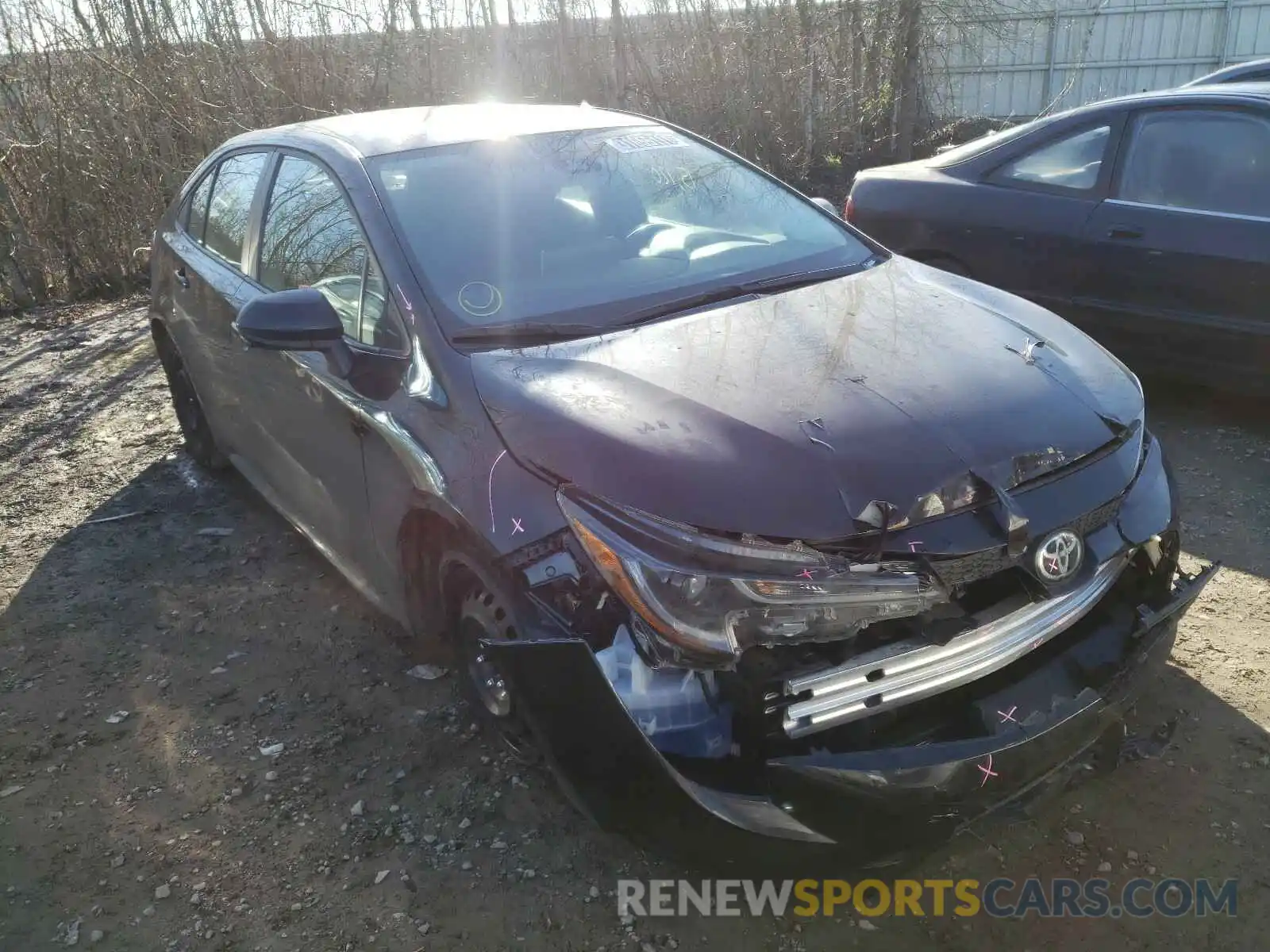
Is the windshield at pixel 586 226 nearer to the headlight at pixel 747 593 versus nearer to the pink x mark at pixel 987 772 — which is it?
the headlight at pixel 747 593

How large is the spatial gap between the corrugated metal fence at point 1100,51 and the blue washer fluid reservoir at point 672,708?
13.3m

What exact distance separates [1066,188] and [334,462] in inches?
148

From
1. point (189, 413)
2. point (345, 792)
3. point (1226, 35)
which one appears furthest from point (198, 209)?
point (1226, 35)

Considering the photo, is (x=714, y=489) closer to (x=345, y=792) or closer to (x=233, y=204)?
(x=345, y=792)

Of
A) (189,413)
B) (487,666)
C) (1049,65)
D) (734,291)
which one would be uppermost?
(734,291)

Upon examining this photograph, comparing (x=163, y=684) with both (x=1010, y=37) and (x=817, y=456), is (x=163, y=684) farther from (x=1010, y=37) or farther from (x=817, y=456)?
(x=1010, y=37)

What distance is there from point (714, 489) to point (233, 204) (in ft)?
9.32

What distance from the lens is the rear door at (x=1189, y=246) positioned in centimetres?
433

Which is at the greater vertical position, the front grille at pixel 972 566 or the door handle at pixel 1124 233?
the front grille at pixel 972 566

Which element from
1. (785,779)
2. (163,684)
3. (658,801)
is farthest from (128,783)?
(785,779)

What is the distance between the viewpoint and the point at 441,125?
3461mm

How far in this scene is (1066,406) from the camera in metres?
2.38

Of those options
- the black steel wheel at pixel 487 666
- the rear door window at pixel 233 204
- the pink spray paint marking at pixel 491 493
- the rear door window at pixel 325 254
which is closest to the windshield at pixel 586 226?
the rear door window at pixel 325 254

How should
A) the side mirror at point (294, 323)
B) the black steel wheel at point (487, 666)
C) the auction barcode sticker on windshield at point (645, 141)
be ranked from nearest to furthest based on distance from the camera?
the black steel wheel at point (487, 666)
the side mirror at point (294, 323)
the auction barcode sticker on windshield at point (645, 141)
